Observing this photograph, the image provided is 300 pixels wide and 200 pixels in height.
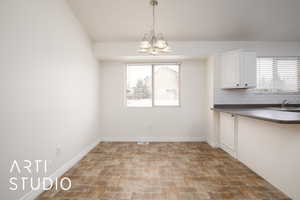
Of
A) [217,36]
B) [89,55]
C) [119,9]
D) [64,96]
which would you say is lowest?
[64,96]

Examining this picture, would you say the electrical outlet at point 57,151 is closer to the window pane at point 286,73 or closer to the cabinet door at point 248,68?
the cabinet door at point 248,68

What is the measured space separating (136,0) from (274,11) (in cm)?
259

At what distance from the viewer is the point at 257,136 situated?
2.69 metres

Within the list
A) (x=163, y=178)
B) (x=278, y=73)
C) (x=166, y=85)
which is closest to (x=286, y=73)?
(x=278, y=73)

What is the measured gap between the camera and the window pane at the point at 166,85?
477 centimetres

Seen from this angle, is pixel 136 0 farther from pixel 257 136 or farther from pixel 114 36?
pixel 257 136

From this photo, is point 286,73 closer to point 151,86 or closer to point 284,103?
point 284,103

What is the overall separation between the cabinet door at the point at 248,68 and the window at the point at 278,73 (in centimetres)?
74

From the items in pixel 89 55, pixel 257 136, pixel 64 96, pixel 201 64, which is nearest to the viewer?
pixel 257 136

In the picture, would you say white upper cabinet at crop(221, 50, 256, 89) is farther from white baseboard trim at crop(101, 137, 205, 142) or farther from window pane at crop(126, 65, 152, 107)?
window pane at crop(126, 65, 152, 107)

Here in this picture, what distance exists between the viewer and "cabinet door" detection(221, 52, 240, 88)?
11.9 ft

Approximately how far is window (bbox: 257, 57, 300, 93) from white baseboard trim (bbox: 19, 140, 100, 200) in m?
4.29

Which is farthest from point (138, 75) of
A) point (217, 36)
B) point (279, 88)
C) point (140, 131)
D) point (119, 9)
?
point (279, 88)

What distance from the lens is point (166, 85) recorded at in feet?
15.8
